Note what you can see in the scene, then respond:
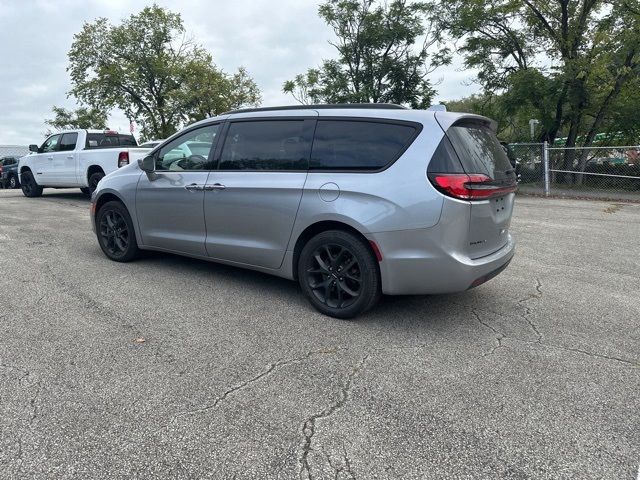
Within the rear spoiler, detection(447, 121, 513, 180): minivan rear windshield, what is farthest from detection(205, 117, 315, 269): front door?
detection(447, 121, 513, 180): minivan rear windshield

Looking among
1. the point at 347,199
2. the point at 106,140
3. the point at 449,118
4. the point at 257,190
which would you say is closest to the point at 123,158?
the point at 106,140

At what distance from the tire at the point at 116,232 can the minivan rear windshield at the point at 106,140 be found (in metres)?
6.68

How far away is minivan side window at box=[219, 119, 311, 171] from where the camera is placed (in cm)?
434

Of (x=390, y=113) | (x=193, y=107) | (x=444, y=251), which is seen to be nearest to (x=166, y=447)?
(x=444, y=251)

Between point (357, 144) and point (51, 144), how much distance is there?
1147cm

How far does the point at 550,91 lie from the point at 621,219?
6.74 metres

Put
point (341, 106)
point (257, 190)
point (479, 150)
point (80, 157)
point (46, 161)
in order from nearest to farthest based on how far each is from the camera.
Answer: point (479, 150) < point (341, 106) < point (257, 190) < point (80, 157) < point (46, 161)

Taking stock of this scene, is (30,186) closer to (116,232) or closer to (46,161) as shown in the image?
(46,161)

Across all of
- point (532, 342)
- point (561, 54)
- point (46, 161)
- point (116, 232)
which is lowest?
point (532, 342)

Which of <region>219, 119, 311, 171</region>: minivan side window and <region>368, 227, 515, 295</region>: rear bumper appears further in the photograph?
<region>219, 119, 311, 171</region>: minivan side window

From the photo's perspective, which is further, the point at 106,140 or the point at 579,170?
the point at 579,170

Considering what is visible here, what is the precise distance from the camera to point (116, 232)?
5.89 meters

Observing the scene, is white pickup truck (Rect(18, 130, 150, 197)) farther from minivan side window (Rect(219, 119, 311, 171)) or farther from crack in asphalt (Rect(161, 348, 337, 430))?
crack in asphalt (Rect(161, 348, 337, 430))

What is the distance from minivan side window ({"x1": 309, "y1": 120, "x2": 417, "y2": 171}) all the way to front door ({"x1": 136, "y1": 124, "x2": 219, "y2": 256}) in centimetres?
135
